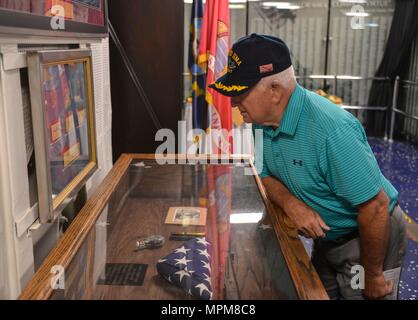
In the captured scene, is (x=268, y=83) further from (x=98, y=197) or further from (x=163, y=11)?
(x=163, y=11)

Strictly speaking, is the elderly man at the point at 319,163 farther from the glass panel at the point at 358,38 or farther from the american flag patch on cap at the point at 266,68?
the glass panel at the point at 358,38

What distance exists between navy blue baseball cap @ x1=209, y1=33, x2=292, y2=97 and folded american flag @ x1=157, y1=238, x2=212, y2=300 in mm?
484

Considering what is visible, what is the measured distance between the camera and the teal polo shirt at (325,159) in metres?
1.30

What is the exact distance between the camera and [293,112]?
1.41 m

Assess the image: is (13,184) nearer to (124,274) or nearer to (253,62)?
(124,274)

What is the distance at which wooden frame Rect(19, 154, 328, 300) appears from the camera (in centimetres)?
102

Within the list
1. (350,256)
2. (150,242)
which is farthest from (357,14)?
(150,242)

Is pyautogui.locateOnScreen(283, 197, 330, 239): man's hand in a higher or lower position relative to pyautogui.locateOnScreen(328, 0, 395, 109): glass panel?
lower

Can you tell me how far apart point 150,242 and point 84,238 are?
196 mm

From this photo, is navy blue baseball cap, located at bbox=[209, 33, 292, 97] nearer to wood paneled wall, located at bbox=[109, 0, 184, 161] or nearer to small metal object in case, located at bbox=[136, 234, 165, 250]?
small metal object in case, located at bbox=[136, 234, 165, 250]

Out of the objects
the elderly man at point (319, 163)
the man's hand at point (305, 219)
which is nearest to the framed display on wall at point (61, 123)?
the elderly man at point (319, 163)

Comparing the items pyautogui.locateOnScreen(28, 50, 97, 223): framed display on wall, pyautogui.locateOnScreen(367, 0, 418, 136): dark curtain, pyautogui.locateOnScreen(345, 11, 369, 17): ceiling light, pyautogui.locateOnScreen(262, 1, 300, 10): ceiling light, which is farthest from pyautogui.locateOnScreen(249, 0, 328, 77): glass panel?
pyautogui.locateOnScreen(28, 50, 97, 223): framed display on wall
